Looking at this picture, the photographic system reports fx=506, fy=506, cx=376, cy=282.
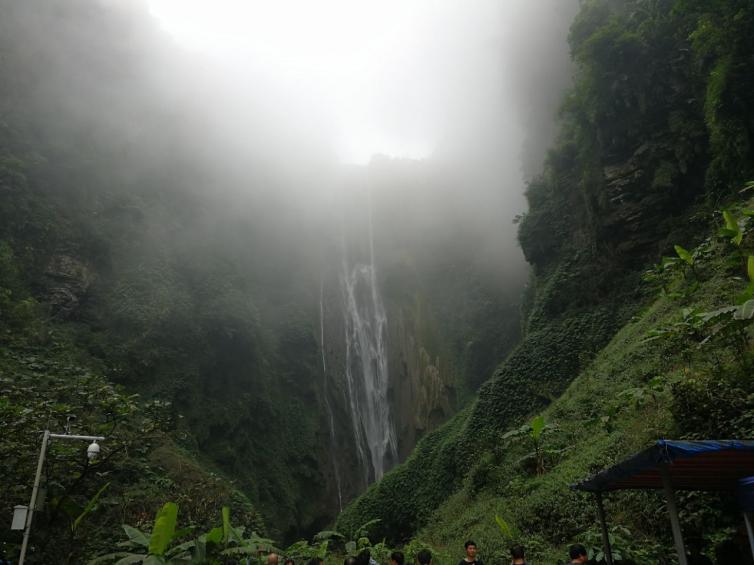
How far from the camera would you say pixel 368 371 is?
96.5 feet

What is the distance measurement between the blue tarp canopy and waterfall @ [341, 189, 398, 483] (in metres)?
21.9

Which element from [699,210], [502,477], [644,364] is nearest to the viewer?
[644,364]

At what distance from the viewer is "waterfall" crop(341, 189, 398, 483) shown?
27.0 meters

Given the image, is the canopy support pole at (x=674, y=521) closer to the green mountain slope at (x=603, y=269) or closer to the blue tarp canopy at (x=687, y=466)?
the blue tarp canopy at (x=687, y=466)

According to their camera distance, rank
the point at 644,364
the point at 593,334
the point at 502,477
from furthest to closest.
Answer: the point at 593,334 → the point at 502,477 → the point at 644,364

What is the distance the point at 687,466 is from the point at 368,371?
2503cm

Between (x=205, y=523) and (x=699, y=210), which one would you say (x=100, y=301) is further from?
(x=699, y=210)

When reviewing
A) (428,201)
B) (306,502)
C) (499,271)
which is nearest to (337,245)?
(428,201)

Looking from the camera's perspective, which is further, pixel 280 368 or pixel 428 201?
pixel 428 201

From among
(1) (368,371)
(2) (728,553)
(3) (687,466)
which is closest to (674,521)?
(3) (687,466)

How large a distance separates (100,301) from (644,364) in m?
19.7

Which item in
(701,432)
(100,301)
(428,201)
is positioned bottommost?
(701,432)

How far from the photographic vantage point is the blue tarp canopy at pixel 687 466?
4238 millimetres

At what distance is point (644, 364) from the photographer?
1173 centimetres
